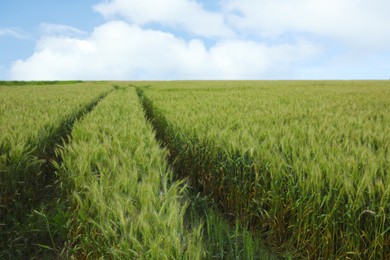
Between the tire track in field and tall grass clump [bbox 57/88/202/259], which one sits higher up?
tall grass clump [bbox 57/88/202/259]

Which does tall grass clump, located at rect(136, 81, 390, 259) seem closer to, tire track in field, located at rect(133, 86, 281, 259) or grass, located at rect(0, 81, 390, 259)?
grass, located at rect(0, 81, 390, 259)

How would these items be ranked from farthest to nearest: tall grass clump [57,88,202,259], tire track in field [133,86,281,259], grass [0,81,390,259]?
tire track in field [133,86,281,259]
grass [0,81,390,259]
tall grass clump [57,88,202,259]

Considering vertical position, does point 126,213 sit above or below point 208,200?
above

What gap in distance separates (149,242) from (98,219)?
0.65m

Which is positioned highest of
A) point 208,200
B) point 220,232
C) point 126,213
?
point 126,213

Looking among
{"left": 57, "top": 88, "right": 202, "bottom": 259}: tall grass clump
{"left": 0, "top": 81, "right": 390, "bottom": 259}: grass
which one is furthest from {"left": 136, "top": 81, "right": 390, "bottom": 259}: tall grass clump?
{"left": 57, "top": 88, "right": 202, "bottom": 259}: tall grass clump

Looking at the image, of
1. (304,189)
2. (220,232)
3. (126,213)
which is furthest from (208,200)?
(126,213)

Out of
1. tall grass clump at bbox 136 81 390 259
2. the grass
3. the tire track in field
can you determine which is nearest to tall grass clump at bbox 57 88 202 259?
the grass

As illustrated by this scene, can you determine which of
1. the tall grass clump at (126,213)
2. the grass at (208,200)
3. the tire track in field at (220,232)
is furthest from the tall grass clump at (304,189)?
the tall grass clump at (126,213)

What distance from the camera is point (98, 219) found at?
233cm

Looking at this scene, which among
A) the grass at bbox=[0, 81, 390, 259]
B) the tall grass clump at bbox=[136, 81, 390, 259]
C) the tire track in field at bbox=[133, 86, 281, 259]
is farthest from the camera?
the tire track in field at bbox=[133, 86, 281, 259]

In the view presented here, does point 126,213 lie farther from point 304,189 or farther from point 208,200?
point 208,200

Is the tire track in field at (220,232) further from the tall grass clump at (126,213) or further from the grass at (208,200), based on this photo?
the tall grass clump at (126,213)

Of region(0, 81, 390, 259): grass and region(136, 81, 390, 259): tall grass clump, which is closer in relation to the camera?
region(0, 81, 390, 259): grass
